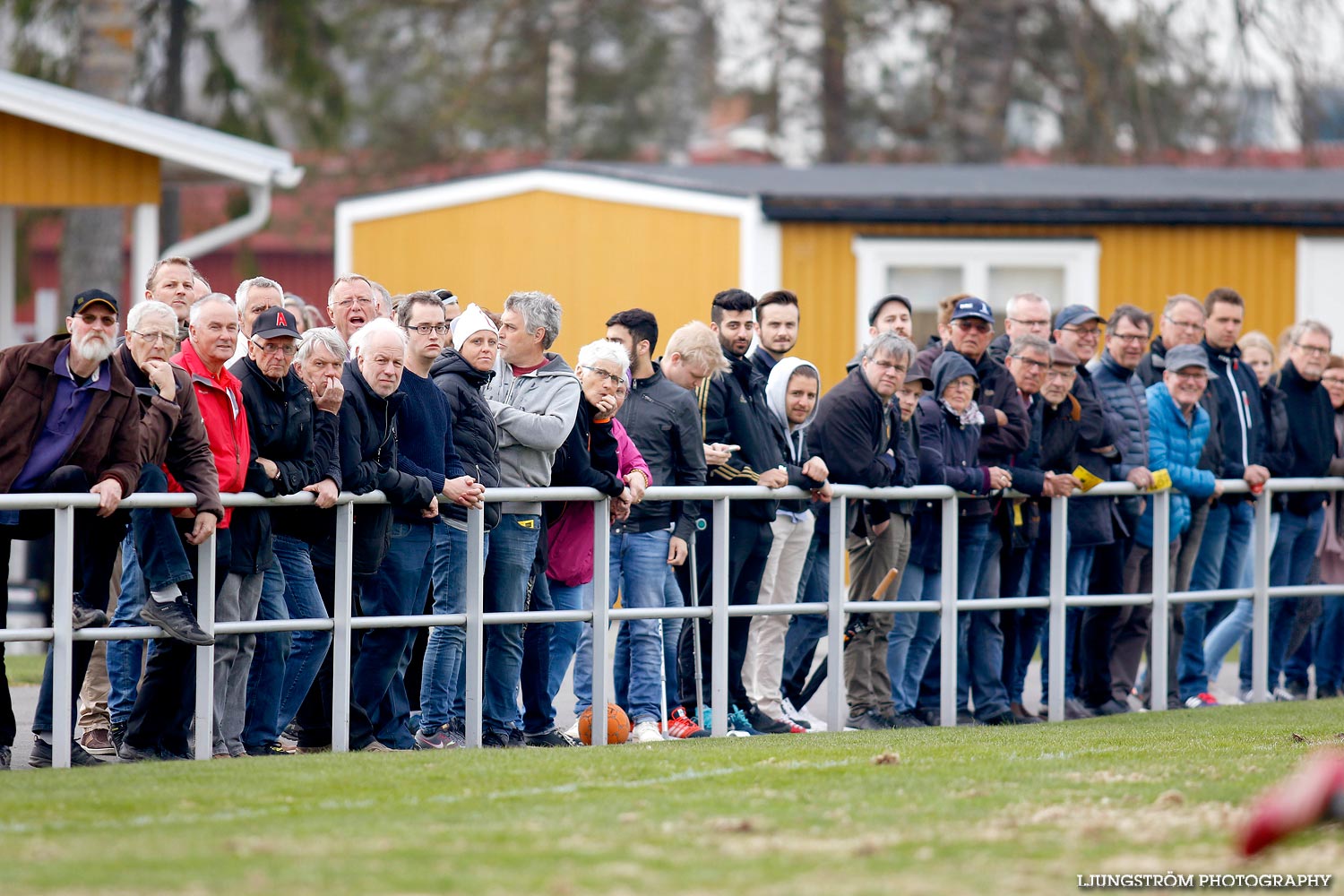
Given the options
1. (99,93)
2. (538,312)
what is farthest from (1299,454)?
(99,93)

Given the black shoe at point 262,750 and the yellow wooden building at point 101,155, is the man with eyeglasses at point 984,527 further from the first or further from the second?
the yellow wooden building at point 101,155

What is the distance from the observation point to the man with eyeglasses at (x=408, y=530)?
28.3 ft

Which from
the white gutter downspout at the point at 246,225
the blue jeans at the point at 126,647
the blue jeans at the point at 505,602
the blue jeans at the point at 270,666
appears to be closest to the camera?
the blue jeans at the point at 126,647

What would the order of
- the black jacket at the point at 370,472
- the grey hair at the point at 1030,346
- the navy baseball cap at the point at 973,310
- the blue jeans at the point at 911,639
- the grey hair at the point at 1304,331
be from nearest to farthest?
the black jacket at the point at 370,472, the blue jeans at the point at 911,639, the navy baseball cap at the point at 973,310, the grey hair at the point at 1030,346, the grey hair at the point at 1304,331

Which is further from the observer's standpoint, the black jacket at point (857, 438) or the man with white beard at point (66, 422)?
the black jacket at point (857, 438)

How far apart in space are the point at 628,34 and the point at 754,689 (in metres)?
24.4

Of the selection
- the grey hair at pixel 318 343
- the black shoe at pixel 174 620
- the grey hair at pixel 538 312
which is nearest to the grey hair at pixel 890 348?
the grey hair at pixel 538 312

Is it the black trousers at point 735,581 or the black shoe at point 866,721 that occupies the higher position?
the black trousers at point 735,581

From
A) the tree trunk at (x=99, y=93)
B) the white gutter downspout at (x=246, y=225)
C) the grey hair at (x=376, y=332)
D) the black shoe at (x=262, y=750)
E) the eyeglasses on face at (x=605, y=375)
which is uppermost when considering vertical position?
the tree trunk at (x=99, y=93)

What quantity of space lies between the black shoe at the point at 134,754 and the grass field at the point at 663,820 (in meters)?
0.54

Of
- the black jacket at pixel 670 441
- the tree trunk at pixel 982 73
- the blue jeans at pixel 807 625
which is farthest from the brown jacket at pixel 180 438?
the tree trunk at pixel 982 73

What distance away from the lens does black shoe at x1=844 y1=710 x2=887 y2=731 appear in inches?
391

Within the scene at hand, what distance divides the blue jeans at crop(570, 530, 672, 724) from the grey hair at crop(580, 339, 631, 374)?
864mm

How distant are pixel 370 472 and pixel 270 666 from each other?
0.88 meters
